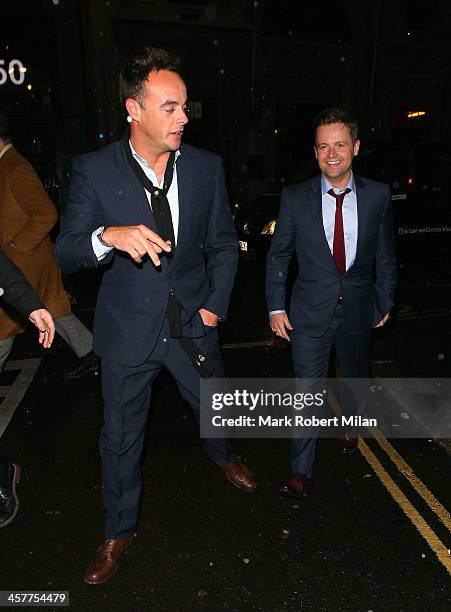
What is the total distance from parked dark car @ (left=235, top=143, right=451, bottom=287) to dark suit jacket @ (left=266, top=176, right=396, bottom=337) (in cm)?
465

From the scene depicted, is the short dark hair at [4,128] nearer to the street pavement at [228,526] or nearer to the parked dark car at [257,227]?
the street pavement at [228,526]

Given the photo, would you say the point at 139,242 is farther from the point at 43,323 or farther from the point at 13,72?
the point at 13,72

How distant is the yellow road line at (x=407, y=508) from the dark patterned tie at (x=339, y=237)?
1.51 meters

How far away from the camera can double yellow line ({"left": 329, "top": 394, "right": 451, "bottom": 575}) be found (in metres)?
2.82

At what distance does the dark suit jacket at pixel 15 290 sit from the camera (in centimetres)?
263

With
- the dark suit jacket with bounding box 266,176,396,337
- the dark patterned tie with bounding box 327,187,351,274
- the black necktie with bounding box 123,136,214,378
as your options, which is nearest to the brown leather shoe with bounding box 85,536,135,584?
the black necktie with bounding box 123,136,214,378

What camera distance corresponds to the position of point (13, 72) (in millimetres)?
13227

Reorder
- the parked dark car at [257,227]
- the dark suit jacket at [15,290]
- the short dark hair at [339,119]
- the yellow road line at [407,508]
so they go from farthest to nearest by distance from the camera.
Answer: the parked dark car at [257,227] < the short dark hair at [339,119] < the yellow road line at [407,508] < the dark suit jacket at [15,290]

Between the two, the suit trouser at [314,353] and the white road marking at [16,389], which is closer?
the suit trouser at [314,353]

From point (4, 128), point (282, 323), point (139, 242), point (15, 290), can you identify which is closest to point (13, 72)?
point (4, 128)

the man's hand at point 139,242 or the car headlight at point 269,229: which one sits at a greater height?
the man's hand at point 139,242

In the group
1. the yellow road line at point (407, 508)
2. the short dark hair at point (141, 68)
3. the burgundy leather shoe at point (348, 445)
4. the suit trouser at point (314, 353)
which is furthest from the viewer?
the burgundy leather shoe at point (348, 445)

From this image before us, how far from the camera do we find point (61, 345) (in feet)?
19.3

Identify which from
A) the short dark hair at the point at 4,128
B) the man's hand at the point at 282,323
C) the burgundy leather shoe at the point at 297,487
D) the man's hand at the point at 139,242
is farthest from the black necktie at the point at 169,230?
the short dark hair at the point at 4,128
